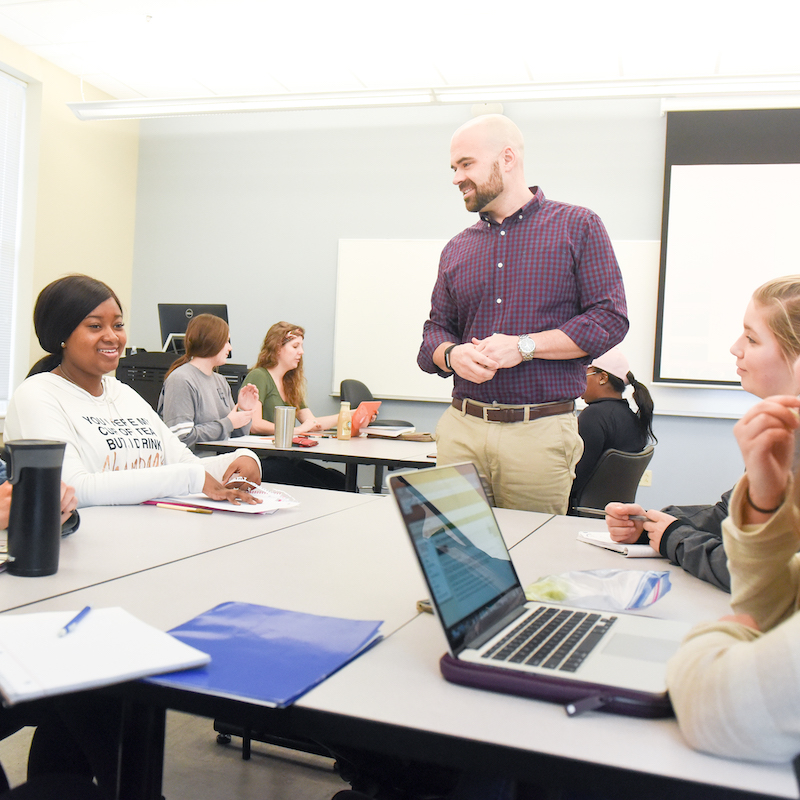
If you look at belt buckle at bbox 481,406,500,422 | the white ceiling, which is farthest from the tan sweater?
the white ceiling

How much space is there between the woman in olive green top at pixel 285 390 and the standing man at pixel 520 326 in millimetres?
1766

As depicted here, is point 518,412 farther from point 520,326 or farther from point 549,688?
point 549,688

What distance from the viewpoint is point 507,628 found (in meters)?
0.86

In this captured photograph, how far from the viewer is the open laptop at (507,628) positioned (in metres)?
0.71

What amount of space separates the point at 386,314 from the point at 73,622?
4.95 meters

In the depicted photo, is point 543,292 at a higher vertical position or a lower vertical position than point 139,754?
higher

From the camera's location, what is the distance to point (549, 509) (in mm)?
2061

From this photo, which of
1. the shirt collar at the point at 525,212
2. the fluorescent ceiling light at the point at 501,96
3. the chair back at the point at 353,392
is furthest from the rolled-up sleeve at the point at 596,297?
the chair back at the point at 353,392

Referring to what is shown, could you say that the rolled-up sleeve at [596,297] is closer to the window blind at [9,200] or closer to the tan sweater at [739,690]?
the tan sweater at [739,690]

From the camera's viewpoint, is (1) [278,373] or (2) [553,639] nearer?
(2) [553,639]

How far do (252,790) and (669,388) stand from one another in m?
4.16

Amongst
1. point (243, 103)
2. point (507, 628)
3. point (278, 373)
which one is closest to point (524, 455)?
point (507, 628)

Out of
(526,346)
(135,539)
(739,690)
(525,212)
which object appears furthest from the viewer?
(525,212)

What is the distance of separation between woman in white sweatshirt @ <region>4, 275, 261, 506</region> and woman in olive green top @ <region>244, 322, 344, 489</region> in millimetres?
1703
